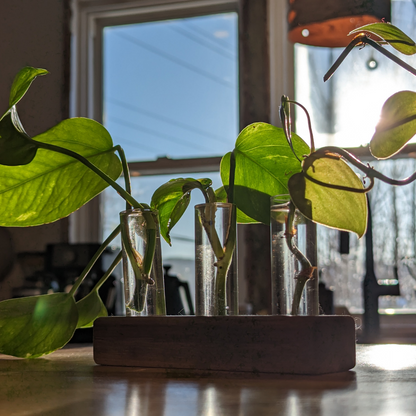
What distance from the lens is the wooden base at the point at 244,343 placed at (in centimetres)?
49

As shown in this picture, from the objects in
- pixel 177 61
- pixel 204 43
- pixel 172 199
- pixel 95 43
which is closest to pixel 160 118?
pixel 177 61

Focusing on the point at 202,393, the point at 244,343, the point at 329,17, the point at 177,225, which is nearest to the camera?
the point at 202,393

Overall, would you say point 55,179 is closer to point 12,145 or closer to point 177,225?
point 12,145

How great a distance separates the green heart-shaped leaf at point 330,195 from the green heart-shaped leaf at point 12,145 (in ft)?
0.86

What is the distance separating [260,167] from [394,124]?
0.55 feet

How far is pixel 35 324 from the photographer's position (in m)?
0.54

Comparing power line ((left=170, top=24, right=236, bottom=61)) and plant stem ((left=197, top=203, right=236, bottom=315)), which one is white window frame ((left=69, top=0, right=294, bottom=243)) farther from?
plant stem ((left=197, top=203, right=236, bottom=315))

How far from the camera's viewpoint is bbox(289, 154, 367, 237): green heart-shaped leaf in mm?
477

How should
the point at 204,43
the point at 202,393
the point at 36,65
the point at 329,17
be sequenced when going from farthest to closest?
the point at 204,43 → the point at 36,65 → the point at 329,17 → the point at 202,393

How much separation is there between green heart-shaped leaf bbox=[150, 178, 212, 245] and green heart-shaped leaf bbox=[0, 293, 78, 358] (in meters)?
0.14

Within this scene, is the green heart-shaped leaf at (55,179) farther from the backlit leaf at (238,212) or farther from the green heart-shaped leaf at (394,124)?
the green heart-shaped leaf at (394,124)

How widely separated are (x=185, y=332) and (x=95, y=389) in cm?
12

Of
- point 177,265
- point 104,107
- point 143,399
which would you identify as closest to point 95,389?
point 143,399

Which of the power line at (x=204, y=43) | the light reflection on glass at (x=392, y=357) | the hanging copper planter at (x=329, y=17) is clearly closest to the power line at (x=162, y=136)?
the power line at (x=204, y=43)
